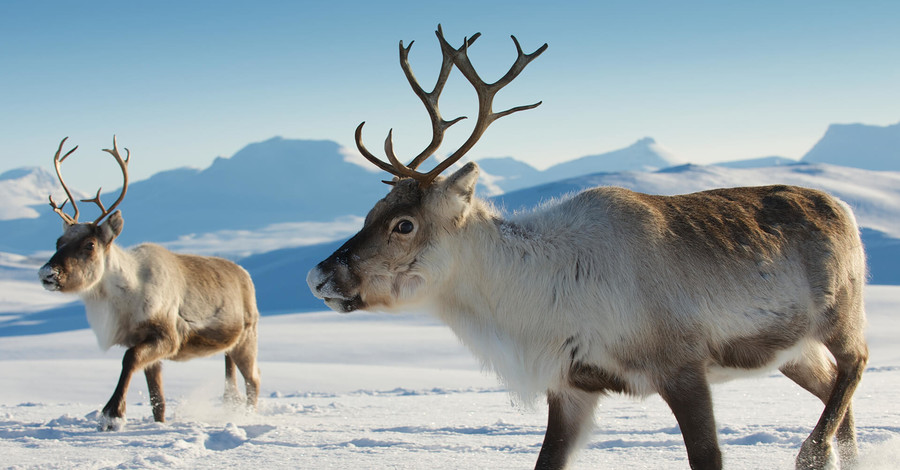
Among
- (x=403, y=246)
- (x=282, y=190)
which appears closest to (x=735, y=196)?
(x=403, y=246)

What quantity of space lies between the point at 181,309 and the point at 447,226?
4724mm

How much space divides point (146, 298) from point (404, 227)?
14.9ft

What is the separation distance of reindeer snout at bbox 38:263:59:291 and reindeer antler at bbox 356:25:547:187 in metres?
4.26

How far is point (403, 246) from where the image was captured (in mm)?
3676

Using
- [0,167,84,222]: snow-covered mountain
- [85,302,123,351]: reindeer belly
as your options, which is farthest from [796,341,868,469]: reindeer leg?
[0,167,84,222]: snow-covered mountain

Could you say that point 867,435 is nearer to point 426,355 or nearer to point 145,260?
point 145,260

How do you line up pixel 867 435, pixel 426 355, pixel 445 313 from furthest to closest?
pixel 426 355
pixel 867 435
pixel 445 313

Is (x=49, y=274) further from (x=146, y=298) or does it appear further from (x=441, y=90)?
(x=441, y=90)

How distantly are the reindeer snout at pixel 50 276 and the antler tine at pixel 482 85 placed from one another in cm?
475

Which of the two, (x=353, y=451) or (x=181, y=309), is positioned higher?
(x=181, y=309)

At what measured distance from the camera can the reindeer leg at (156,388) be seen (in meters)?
6.91

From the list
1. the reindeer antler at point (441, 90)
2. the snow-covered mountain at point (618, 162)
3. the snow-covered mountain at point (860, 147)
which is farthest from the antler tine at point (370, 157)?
the snow-covered mountain at point (618, 162)

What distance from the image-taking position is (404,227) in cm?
368

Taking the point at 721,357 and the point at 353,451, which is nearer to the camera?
the point at 721,357
